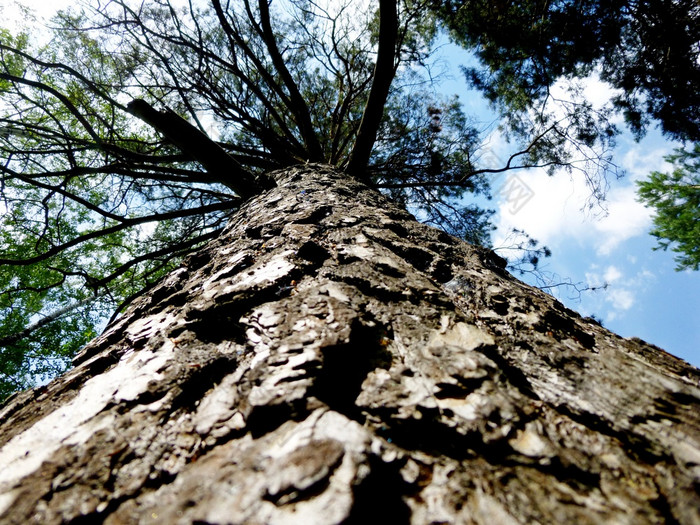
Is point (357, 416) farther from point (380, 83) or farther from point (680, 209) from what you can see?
point (680, 209)

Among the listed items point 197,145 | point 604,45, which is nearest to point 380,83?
point 197,145

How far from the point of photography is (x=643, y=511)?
0.43 metres

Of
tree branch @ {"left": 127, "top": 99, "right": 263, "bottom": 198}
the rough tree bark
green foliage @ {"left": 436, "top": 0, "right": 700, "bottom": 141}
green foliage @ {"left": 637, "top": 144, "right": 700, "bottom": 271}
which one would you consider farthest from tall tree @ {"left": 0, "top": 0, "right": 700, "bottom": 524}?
green foliage @ {"left": 637, "top": 144, "right": 700, "bottom": 271}

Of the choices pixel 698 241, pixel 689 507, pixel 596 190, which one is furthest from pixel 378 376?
pixel 698 241

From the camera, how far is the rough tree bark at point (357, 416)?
0.46m

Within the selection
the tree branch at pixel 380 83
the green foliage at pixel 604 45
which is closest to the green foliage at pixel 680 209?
the green foliage at pixel 604 45

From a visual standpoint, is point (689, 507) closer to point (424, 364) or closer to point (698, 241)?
point (424, 364)

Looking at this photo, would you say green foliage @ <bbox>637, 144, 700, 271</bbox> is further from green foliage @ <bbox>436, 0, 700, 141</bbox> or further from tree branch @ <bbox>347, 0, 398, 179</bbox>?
tree branch @ <bbox>347, 0, 398, 179</bbox>

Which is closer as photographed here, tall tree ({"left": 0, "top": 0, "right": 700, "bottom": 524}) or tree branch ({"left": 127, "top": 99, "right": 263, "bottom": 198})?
tall tree ({"left": 0, "top": 0, "right": 700, "bottom": 524})

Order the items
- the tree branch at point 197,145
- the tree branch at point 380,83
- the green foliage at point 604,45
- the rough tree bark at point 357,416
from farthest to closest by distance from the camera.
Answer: the green foliage at point 604,45
the tree branch at point 380,83
the tree branch at point 197,145
the rough tree bark at point 357,416

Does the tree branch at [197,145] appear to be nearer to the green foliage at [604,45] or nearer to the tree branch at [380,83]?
the tree branch at [380,83]

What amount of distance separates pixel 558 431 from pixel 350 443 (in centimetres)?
36

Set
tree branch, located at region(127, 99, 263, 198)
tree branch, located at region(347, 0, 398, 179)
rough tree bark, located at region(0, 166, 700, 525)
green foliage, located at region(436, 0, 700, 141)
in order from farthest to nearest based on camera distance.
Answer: green foliage, located at region(436, 0, 700, 141), tree branch, located at region(347, 0, 398, 179), tree branch, located at region(127, 99, 263, 198), rough tree bark, located at region(0, 166, 700, 525)

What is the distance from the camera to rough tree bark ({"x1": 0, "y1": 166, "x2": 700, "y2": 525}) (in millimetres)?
463
